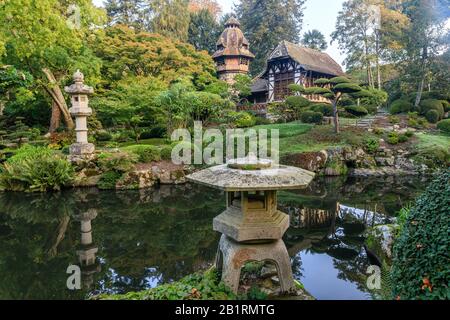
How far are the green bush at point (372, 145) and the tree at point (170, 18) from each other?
2139cm

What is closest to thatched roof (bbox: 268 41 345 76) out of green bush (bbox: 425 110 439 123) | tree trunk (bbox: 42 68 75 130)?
green bush (bbox: 425 110 439 123)

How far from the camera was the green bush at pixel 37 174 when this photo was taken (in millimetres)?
11750

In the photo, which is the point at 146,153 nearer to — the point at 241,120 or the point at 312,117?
the point at 241,120

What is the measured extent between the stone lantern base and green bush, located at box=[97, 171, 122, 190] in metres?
9.25

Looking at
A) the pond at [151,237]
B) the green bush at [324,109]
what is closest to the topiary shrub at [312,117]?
the green bush at [324,109]

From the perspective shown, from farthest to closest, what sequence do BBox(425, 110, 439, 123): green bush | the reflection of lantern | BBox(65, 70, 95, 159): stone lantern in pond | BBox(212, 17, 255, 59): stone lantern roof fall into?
BBox(212, 17, 255, 59): stone lantern roof < BBox(425, 110, 439, 123): green bush < BBox(65, 70, 95, 159): stone lantern in pond < the reflection of lantern

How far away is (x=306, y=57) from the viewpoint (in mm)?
27938

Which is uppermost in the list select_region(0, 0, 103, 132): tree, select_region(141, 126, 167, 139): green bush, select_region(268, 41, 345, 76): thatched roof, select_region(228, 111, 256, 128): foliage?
select_region(268, 41, 345, 76): thatched roof

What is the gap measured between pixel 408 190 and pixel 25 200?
1375 centimetres

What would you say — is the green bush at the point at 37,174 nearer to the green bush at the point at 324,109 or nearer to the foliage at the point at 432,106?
the green bush at the point at 324,109

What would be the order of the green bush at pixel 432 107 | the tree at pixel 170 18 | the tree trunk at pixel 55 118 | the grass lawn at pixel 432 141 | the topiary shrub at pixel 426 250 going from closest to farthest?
the topiary shrub at pixel 426 250, the grass lawn at pixel 432 141, the tree trunk at pixel 55 118, the green bush at pixel 432 107, the tree at pixel 170 18

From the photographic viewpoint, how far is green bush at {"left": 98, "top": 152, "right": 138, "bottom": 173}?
1271 cm

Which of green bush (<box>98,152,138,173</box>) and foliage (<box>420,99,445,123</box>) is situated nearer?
green bush (<box>98,152,138,173</box>)

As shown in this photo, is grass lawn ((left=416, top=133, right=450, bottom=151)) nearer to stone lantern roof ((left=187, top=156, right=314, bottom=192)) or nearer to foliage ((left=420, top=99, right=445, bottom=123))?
foliage ((left=420, top=99, right=445, bottom=123))
